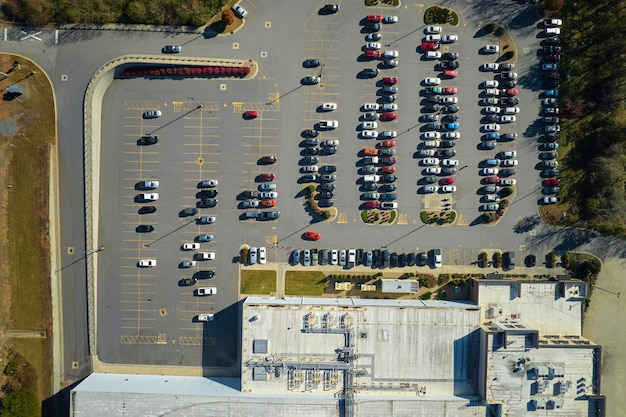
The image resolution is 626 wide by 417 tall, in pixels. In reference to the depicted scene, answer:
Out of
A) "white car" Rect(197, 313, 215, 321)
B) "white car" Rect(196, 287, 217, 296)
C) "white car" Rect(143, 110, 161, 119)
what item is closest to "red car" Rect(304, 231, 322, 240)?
"white car" Rect(196, 287, 217, 296)

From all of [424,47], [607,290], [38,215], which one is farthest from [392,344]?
[38,215]

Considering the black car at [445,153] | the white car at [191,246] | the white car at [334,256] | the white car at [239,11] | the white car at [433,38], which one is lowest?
the white car at [334,256]

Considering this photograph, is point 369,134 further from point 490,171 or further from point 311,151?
point 490,171

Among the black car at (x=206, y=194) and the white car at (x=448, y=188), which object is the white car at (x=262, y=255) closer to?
the black car at (x=206, y=194)

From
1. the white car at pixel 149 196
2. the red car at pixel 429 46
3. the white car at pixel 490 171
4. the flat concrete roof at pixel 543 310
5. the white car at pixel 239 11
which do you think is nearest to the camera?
the flat concrete roof at pixel 543 310

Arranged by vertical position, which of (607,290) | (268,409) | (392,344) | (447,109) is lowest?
(268,409)

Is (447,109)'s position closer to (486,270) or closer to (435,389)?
(486,270)

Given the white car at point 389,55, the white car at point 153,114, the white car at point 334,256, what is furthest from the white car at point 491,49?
the white car at point 153,114
